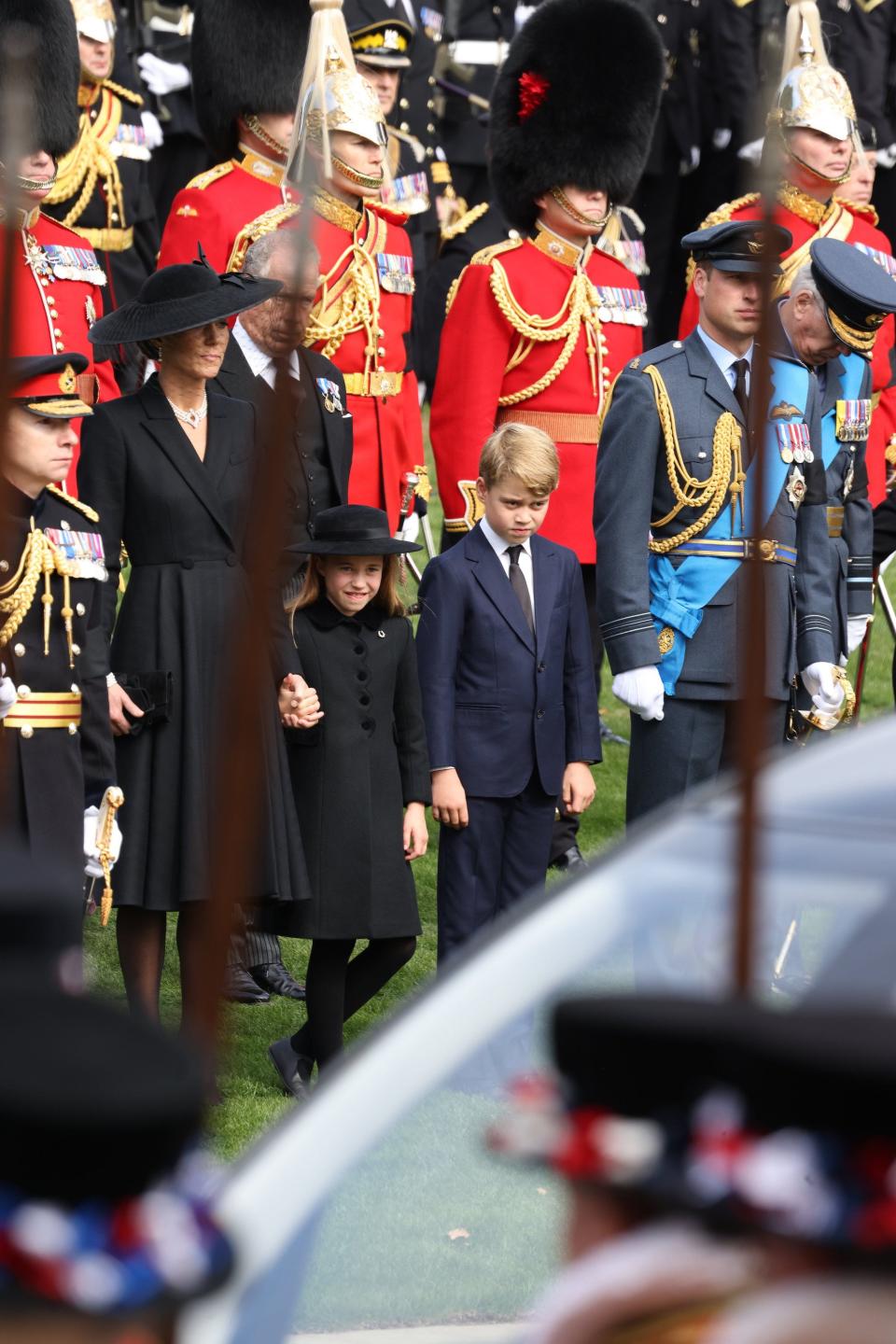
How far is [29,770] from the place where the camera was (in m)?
4.57

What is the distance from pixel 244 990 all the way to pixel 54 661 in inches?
54.4

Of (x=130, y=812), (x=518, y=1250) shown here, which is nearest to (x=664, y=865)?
(x=518, y=1250)

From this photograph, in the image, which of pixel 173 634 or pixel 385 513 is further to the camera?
pixel 385 513

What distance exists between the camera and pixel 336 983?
197 inches

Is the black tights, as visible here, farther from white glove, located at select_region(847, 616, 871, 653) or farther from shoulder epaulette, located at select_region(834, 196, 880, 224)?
shoulder epaulette, located at select_region(834, 196, 880, 224)

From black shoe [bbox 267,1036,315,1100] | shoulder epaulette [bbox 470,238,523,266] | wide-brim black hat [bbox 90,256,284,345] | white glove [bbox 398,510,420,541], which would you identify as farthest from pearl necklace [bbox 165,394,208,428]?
shoulder epaulette [bbox 470,238,523,266]

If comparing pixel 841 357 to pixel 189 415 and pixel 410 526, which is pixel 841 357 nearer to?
pixel 410 526

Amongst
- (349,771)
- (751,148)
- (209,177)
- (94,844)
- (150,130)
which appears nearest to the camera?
(751,148)

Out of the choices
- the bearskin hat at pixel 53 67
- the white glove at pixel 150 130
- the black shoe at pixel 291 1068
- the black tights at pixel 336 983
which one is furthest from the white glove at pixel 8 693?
the white glove at pixel 150 130

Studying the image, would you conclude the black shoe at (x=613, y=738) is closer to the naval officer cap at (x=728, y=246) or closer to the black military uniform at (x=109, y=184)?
the black military uniform at (x=109, y=184)

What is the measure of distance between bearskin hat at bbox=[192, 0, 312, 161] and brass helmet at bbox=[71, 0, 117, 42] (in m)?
0.55

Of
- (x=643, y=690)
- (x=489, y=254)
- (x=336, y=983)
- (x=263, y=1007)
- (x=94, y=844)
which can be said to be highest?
(x=489, y=254)

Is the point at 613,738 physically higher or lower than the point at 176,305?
lower

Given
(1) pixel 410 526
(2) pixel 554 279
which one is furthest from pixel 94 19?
(1) pixel 410 526
